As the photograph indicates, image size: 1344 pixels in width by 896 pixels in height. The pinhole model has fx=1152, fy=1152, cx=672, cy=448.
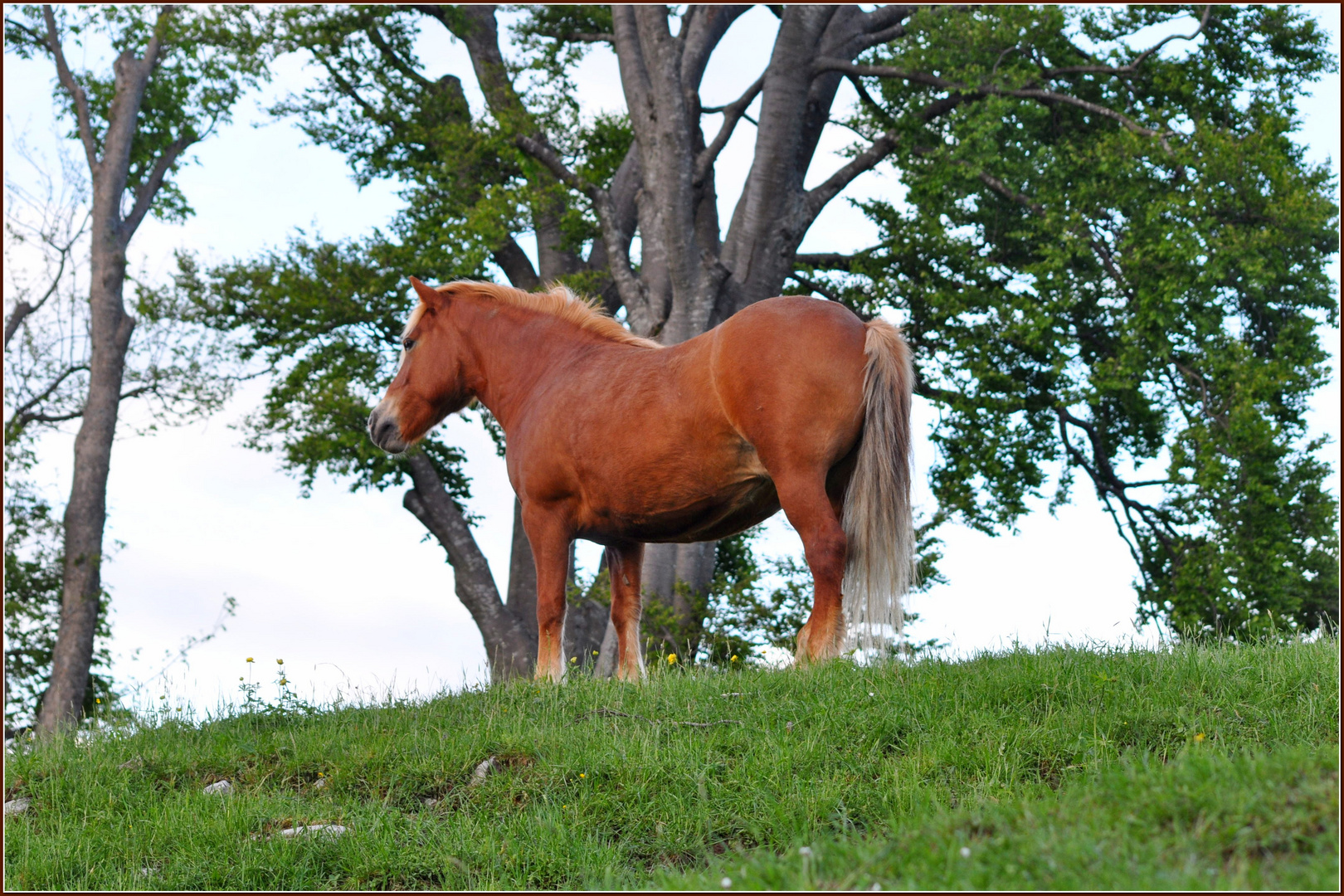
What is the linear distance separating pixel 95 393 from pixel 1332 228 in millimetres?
17319

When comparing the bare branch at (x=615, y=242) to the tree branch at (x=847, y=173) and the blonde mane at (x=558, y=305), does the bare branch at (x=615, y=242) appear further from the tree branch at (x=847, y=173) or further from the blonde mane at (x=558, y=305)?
the blonde mane at (x=558, y=305)

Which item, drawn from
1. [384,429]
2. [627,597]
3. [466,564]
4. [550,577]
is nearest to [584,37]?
[466,564]

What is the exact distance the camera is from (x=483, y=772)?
5.88 m

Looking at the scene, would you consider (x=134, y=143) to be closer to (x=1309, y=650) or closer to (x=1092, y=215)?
(x=1092, y=215)

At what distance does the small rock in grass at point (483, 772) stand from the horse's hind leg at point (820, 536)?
197 centimetres

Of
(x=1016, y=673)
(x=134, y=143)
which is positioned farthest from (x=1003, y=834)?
(x=134, y=143)

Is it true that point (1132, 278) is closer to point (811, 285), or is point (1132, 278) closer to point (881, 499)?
point (811, 285)

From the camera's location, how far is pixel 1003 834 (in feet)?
11.7

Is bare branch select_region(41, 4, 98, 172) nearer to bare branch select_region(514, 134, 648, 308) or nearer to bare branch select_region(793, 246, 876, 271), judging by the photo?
bare branch select_region(514, 134, 648, 308)

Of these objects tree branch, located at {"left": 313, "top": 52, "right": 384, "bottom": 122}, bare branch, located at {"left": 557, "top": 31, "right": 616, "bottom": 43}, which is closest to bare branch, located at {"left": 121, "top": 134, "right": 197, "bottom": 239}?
tree branch, located at {"left": 313, "top": 52, "right": 384, "bottom": 122}

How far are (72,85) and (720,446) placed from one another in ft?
55.4

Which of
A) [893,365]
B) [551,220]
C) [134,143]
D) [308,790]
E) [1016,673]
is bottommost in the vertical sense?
[308,790]

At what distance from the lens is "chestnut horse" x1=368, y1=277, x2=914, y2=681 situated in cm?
671

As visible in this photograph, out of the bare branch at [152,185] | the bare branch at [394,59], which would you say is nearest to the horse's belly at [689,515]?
the bare branch at [394,59]
